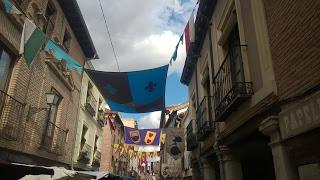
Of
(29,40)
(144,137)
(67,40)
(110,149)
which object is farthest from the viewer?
(110,149)

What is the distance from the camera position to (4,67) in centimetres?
895

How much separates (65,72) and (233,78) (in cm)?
856

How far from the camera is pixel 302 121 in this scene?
13.1 ft

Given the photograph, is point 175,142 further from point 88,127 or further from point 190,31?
point 190,31

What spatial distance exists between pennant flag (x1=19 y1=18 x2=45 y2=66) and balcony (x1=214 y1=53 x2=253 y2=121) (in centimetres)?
446

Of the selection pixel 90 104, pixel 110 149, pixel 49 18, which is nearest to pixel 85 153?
pixel 90 104

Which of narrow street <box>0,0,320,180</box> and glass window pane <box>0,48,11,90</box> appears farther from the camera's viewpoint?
glass window pane <box>0,48,11,90</box>

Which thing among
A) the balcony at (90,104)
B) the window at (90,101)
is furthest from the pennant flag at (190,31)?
the window at (90,101)

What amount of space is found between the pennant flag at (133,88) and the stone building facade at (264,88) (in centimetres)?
165

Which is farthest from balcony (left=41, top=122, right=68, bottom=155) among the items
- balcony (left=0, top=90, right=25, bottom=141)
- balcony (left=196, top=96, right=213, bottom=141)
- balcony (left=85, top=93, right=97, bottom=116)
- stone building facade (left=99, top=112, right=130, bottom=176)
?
stone building facade (left=99, top=112, right=130, bottom=176)

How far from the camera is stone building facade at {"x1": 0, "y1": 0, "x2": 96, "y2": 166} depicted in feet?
29.0

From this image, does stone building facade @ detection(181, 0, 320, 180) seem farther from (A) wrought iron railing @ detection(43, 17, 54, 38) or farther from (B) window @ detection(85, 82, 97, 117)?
(B) window @ detection(85, 82, 97, 117)

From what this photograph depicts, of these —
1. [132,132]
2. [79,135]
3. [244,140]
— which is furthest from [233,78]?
[132,132]

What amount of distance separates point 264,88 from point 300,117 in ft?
4.95
